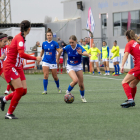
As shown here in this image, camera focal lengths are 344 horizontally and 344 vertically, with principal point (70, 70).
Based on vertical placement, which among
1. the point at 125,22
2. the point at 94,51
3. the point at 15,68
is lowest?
the point at 94,51

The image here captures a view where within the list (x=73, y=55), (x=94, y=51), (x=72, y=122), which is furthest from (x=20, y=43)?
(x=94, y=51)

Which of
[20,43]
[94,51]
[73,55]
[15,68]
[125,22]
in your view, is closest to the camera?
[20,43]

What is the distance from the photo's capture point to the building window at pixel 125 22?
2612cm

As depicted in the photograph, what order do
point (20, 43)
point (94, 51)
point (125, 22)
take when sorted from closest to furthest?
→ point (20, 43) → point (94, 51) → point (125, 22)

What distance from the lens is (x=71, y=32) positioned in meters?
30.4

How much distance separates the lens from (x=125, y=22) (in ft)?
88.3

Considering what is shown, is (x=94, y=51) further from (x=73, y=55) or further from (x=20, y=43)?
(x=20, y=43)

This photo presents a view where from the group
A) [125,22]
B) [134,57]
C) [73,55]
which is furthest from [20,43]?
[125,22]

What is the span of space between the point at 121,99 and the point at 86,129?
4.39 metres

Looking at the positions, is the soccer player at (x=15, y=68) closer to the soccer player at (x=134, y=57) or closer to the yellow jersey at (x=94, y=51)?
the soccer player at (x=134, y=57)

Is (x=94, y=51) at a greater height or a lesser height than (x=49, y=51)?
lesser

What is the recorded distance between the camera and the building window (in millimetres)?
26125

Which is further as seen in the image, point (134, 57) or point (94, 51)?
point (94, 51)

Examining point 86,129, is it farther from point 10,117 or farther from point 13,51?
point 13,51
